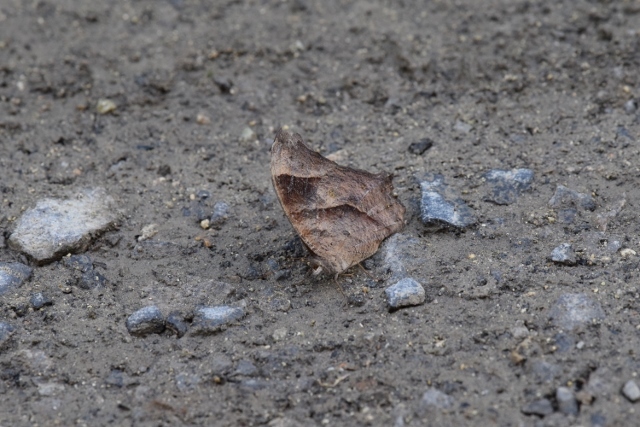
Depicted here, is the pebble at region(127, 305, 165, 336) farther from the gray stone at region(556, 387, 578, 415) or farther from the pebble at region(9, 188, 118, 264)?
the gray stone at region(556, 387, 578, 415)

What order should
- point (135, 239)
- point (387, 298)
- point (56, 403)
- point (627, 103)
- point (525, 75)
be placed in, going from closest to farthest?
point (56, 403), point (387, 298), point (135, 239), point (627, 103), point (525, 75)

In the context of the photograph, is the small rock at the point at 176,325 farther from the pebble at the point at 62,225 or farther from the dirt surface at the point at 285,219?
the pebble at the point at 62,225

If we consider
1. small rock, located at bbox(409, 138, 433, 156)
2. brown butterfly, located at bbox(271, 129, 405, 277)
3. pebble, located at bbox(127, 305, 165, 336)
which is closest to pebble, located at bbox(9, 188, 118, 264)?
pebble, located at bbox(127, 305, 165, 336)

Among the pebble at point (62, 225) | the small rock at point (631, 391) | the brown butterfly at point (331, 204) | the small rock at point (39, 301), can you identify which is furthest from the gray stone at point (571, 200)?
the small rock at point (39, 301)

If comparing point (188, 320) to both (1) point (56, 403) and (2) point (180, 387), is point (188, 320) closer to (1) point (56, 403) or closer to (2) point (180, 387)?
(2) point (180, 387)

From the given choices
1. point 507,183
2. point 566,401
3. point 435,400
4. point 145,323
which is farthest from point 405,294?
point 145,323

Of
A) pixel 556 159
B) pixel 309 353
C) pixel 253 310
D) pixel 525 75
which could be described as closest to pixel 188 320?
pixel 253 310

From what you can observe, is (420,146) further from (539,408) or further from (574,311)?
(539,408)
